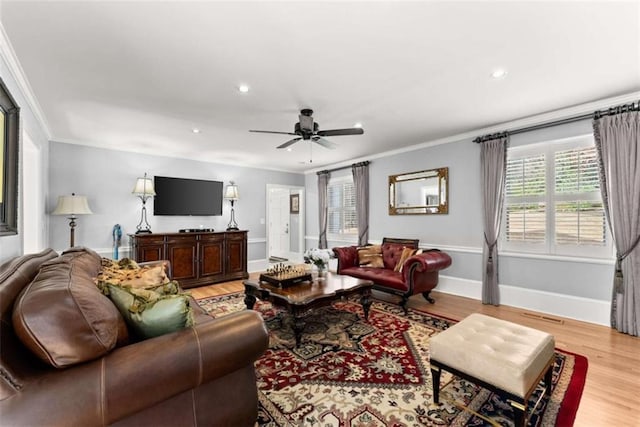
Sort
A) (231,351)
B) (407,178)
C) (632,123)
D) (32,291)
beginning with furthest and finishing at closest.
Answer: (407,178), (632,123), (231,351), (32,291)

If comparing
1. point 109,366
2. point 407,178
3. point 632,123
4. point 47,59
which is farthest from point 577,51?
point 47,59

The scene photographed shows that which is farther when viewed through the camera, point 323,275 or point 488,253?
point 488,253

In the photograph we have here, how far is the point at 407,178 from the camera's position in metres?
5.13

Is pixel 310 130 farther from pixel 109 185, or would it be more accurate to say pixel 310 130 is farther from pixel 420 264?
pixel 109 185

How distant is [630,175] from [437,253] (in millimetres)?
2114

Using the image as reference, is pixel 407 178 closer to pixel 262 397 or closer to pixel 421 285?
pixel 421 285

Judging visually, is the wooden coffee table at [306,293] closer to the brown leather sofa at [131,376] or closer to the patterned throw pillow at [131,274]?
the patterned throw pillow at [131,274]

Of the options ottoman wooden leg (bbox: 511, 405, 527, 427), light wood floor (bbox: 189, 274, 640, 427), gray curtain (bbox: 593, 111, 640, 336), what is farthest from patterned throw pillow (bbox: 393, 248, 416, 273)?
ottoman wooden leg (bbox: 511, 405, 527, 427)

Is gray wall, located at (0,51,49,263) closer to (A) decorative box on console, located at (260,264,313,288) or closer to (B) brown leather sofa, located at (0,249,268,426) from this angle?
(B) brown leather sofa, located at (0,249,268,426)

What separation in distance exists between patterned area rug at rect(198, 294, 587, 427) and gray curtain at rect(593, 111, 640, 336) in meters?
1.09

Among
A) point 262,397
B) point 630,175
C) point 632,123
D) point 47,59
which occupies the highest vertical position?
point 47,59

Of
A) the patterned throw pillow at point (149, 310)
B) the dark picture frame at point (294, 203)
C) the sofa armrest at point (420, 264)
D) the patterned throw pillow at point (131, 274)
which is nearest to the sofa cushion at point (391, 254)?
the sofa armrest at point (420, 264)

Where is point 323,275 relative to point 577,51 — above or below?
below

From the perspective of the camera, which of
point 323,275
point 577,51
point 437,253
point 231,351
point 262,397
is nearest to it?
point 231,351
